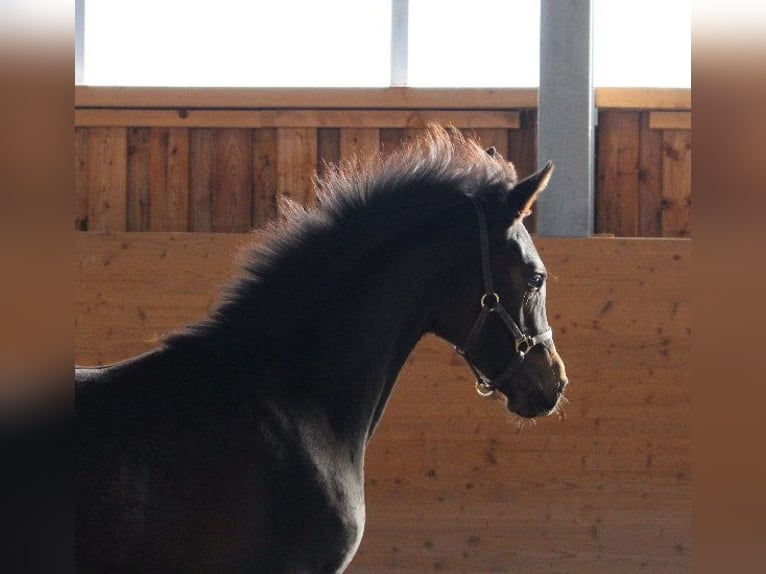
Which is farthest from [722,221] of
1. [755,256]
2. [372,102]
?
[372,102]

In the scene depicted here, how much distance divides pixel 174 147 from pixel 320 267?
116 inches

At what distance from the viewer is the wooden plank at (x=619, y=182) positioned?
5074 mm

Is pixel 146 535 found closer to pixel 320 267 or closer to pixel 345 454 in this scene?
pixel 345 454

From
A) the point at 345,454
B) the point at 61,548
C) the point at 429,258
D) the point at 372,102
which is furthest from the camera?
the point at 372,102

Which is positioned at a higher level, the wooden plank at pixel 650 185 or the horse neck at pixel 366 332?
the wooden plank at pixel 650 185

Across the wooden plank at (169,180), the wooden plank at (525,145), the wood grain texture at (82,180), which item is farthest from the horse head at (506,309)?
the wood grain texture at (82,180)

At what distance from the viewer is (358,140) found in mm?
5148

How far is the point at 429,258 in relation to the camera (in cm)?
258

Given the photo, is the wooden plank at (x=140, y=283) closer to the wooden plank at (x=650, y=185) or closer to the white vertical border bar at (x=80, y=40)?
the white vertical border bar at (x=80, y=40)

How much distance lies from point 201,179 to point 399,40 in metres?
1.29

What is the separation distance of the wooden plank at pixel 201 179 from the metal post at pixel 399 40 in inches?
40.7

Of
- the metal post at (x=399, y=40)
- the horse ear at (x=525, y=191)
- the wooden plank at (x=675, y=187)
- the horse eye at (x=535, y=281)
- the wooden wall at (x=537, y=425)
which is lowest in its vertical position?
the wooden wall at (x=537, y=425)

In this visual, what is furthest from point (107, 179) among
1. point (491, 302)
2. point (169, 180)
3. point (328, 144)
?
point (491, 302)

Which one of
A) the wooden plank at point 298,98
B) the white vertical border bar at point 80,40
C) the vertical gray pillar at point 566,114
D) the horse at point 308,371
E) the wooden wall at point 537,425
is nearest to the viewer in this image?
the horse at point 308,371
